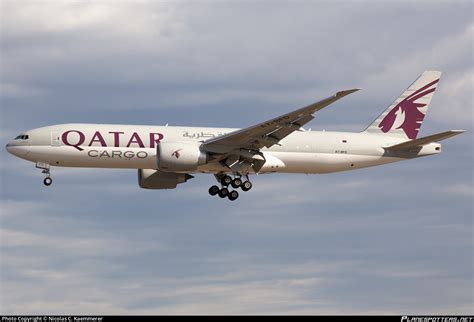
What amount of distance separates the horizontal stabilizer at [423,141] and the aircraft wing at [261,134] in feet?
24.0

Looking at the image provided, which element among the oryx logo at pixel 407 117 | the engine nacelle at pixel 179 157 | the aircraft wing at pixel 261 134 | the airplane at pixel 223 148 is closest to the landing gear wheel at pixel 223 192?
the airplane at pixel 223 148

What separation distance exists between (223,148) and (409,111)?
13.4m

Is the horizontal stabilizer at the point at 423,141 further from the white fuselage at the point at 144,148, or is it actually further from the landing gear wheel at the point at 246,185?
the landing gear wheel at the point at 246,185

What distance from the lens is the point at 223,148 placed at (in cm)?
5356

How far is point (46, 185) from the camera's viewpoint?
177 feet

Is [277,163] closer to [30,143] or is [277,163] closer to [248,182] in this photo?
[248,182]

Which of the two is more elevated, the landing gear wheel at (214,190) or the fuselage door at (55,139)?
the fuselage door at (55,139)

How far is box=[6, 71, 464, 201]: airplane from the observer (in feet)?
172

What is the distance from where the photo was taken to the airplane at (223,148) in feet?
172

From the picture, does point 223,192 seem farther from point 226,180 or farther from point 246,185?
point 246,185

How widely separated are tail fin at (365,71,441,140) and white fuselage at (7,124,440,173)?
317 centimetres

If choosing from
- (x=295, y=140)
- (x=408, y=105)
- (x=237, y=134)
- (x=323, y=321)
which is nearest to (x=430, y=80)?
(x=408, y=105)

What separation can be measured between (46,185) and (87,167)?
2.47 m

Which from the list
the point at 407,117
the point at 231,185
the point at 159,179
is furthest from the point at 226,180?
the point at 407,117
